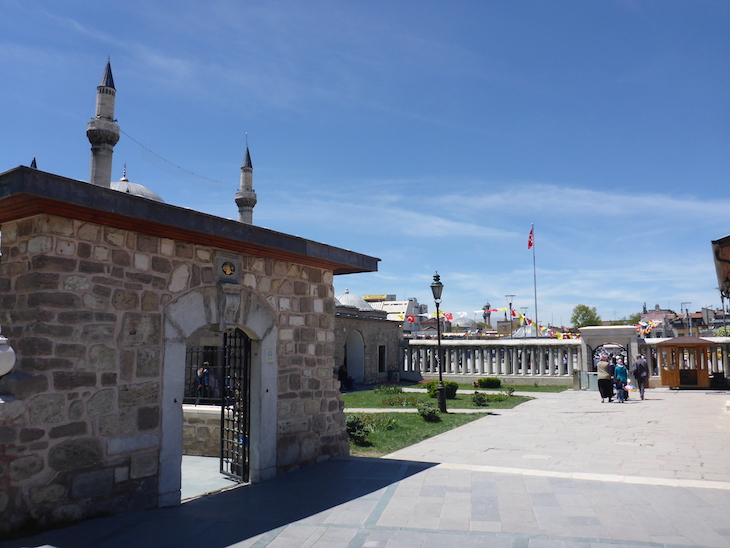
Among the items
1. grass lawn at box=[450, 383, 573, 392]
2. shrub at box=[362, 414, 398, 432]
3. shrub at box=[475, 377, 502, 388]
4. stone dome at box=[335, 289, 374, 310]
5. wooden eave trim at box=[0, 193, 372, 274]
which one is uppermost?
stone dome at box=[335, 289, 374, 310]

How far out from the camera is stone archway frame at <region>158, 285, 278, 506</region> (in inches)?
248

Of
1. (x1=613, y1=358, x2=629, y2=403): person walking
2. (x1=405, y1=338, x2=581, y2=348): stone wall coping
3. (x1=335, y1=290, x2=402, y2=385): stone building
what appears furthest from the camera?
(x1=335, y1=290, x2=402, y2=385): stone building

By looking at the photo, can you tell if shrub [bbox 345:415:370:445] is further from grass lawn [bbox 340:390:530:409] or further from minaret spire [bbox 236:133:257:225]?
minaret spire [bbox 236:133:257:225]

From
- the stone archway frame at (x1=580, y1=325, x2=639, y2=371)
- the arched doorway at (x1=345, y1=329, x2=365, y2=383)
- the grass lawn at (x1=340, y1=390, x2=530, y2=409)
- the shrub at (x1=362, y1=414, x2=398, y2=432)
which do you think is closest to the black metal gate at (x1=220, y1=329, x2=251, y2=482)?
the shrub at (x1=362, y1=414, x2=398, y2=432)

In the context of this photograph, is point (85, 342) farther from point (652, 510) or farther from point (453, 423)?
point (453, 423)

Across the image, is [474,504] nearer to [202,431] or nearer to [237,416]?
[237,416]

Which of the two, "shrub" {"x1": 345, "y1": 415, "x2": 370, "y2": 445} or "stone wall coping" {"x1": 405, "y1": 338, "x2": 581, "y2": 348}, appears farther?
"stone wall coping" {"x1": 405, "y1": 338, "x2": 581, "y2": 348}

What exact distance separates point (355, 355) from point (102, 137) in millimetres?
14079

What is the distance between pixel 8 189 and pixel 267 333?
3.61 meters

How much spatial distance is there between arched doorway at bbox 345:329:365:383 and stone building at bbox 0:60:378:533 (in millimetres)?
18706

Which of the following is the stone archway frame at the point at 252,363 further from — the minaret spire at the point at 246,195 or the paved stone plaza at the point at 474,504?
Answer: the minaret spire at the point at 246,195

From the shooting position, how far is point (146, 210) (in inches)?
227

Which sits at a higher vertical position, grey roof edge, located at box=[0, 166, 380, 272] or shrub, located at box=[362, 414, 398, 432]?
grey roof edge, located at box=[0, 166, 380, 272]

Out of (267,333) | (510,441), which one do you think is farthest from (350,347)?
(267,333)
